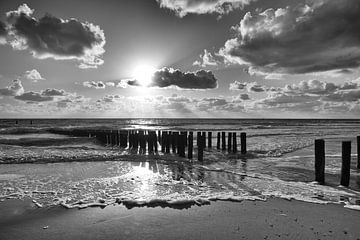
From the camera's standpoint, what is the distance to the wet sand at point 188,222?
188 inches

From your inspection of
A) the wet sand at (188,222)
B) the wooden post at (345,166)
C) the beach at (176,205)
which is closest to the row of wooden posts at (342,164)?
the wooden post at (345,166)

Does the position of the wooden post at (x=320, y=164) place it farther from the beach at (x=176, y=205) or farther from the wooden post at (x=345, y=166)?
the wooden post at (x=345, y=166)

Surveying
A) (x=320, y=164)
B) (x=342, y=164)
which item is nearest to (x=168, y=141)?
(x=320, y=164)

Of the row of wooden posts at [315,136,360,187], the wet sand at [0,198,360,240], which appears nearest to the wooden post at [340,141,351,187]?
the row of wooden posts at [315,136,360,187]

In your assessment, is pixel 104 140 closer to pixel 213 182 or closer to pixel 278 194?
pixel 213 182

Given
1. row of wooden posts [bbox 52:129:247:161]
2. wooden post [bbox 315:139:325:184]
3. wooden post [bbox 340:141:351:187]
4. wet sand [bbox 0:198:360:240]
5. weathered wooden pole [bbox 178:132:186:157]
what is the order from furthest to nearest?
weathered wooden pole [bbox 178:132:186:157] → row of wooden posts [bbox 52:129:247:161] → wooden post [bbox 315:139:325:184] → wooden post [bbox 340:141:351:187] → wet sand [bbox 0:198:360:240]

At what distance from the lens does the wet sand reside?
478 centimetres

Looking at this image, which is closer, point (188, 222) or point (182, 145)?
Answer: point (188, 222)

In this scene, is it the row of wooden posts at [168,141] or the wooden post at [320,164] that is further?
the row of wooden posts at [168,141]

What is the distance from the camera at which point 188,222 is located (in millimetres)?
5367

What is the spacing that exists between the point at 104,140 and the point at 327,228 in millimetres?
23382

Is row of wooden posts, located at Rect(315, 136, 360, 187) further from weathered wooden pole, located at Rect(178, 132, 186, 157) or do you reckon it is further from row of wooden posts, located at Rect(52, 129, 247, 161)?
weathered wooden pole, located at Rect(178, 132, 186, 157)

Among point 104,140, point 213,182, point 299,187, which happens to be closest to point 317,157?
point 299,187

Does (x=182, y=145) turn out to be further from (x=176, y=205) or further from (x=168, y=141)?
(x=176, y=205)
